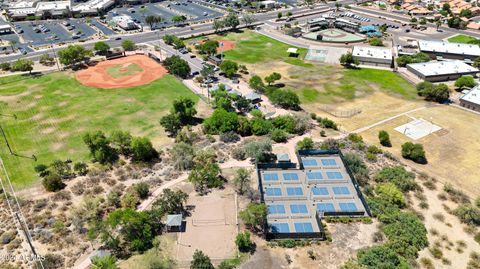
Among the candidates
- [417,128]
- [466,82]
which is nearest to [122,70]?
[417,128]

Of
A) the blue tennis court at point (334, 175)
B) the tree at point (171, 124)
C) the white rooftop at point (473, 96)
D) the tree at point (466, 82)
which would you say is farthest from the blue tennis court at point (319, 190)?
the tree at point (466, 82)

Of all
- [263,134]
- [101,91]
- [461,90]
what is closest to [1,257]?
[263,134]

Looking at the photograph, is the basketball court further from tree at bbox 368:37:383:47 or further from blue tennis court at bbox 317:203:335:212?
tree at bbox 368:37:383:47

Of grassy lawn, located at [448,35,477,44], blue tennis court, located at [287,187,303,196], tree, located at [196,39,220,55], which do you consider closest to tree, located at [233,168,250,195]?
blue tennis court, located at [287,187,303,196]

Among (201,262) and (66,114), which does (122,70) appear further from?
(201,262)

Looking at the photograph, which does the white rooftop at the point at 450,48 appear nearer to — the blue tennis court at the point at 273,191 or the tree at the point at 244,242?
the blue tennis court at the point at 273,191

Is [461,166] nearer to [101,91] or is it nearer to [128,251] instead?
[128,251]
